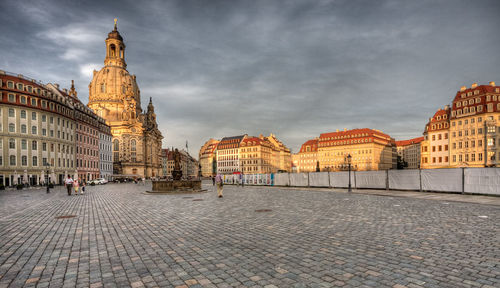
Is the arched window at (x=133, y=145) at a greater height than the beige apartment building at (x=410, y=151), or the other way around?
the arched window at (x=133, y=145)

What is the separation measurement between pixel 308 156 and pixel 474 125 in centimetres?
9815

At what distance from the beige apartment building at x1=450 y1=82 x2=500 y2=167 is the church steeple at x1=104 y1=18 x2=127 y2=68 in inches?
5708

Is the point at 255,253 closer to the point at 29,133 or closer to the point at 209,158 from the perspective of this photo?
the point at 29,133

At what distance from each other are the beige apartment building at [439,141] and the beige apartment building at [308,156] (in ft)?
256

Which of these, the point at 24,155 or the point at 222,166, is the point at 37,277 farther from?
the point at 222,166

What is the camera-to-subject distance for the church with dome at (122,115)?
127m

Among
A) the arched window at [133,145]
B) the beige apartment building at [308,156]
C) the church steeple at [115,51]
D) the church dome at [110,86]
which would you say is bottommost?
the beige apartment building at [308,156]

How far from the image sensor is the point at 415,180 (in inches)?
1035

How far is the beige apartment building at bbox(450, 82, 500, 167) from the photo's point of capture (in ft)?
200

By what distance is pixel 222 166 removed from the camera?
499 ft

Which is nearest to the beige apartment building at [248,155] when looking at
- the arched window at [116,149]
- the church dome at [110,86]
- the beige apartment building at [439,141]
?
the arched window at [116,149]

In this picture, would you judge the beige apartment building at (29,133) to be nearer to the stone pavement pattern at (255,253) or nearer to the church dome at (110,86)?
the stone pavement pattern at (255,253)

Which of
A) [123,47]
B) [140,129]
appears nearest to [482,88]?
[140,129]

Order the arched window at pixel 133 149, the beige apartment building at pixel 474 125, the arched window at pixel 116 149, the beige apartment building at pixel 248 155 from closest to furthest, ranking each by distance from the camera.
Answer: the beige apartment building at pixel 474 125
the arched window at pixel 116 149
the arched window at pixel 133 149
the beige apartment building at pixel 248 155
